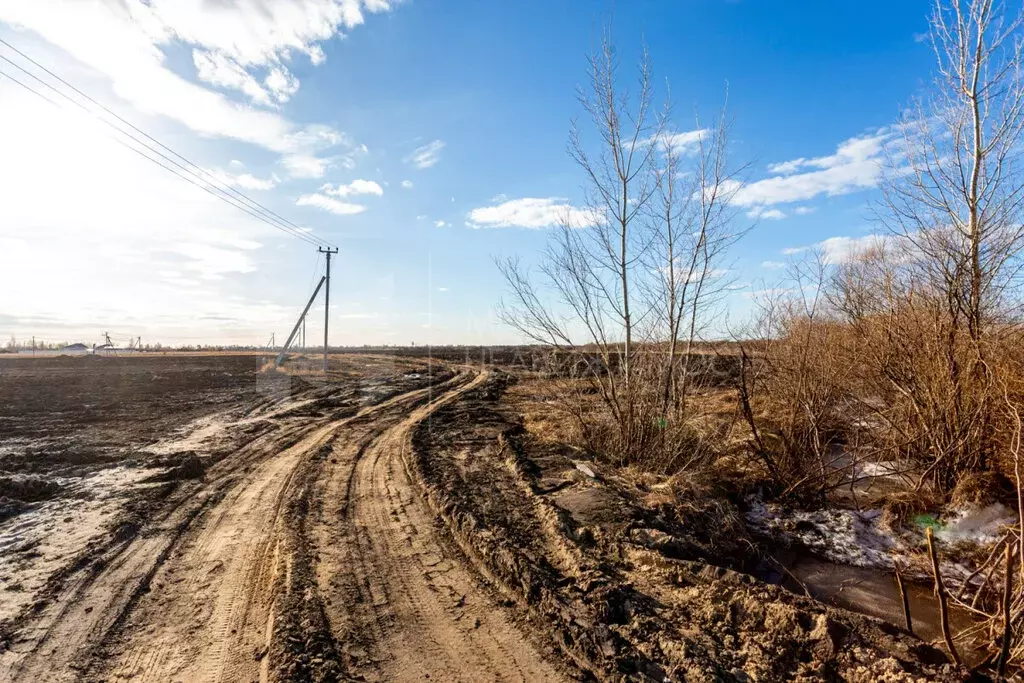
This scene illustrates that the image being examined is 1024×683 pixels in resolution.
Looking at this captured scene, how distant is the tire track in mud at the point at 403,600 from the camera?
10.6ft

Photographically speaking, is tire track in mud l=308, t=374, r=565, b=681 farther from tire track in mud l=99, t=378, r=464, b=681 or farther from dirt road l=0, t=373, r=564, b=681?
tire track in mud l=99, t=378, r=464, b=681

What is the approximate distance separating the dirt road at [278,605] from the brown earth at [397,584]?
0.02 metres

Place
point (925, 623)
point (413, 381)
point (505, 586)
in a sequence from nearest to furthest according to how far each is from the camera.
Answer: point (505, 586) < point (925, 623) < point (413, 381)

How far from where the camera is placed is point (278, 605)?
3.85 m

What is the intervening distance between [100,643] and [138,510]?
2.98m

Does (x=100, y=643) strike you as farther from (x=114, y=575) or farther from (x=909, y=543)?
(x=909, y=543)

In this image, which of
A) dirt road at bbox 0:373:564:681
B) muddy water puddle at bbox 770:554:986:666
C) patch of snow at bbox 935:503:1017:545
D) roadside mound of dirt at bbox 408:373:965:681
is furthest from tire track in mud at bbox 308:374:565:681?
patch of snow at bbox 935:503:1017:545

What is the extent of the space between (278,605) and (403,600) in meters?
0.94

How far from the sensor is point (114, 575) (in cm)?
442

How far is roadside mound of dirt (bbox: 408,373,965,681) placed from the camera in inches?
129

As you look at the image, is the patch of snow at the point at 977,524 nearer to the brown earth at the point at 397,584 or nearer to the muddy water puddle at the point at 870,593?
the muddy water puddle at the point at 870,593

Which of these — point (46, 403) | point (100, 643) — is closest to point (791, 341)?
point (100, 643)

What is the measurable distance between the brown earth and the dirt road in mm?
18

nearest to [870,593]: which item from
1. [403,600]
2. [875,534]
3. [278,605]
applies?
[875,534]
